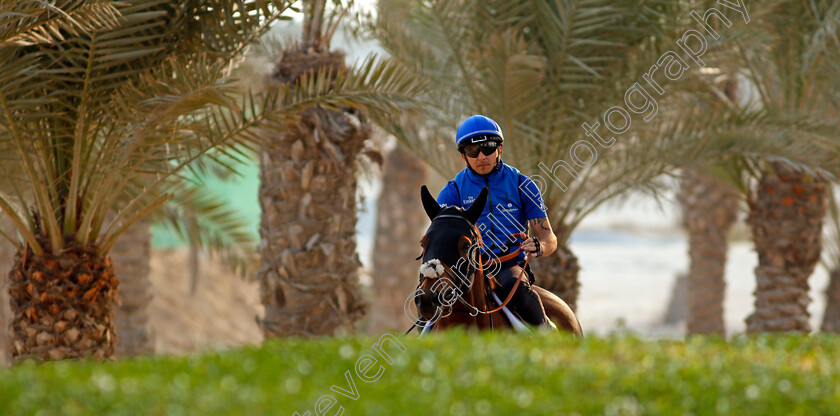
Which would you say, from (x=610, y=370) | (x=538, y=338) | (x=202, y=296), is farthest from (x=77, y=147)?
(x=202, y=296)

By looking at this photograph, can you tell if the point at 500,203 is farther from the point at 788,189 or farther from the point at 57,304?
the point at 788,189

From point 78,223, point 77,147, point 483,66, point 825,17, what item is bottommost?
point 78,223

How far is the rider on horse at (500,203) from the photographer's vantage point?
16.8ft

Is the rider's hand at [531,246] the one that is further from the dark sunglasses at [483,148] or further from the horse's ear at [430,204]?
the dark sunglasses at [483,148]

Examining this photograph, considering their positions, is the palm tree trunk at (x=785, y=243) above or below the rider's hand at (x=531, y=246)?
above

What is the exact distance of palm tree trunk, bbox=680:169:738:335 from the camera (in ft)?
45.4

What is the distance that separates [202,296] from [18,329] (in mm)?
18261

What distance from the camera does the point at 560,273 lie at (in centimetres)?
899

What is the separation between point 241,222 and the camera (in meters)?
12.0

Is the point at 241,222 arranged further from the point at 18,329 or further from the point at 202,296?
the point at 202,296

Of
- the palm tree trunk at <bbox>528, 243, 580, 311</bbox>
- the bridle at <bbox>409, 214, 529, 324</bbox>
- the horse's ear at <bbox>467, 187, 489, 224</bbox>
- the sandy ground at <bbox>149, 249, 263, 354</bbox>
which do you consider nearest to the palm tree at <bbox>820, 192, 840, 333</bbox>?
the palm tree trunk at <bbox>528, 243, 580, 311</bbox>

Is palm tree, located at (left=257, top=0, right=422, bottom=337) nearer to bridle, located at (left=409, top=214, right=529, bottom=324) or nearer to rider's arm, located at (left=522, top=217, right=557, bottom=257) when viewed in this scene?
rider's arm, located at (left=522, top=217, right=557, bottom=257)

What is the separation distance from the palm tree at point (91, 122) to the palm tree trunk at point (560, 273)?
3.06 metres

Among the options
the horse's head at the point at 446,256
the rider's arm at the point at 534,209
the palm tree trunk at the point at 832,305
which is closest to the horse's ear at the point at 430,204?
the horse's head at the point at 446,256
